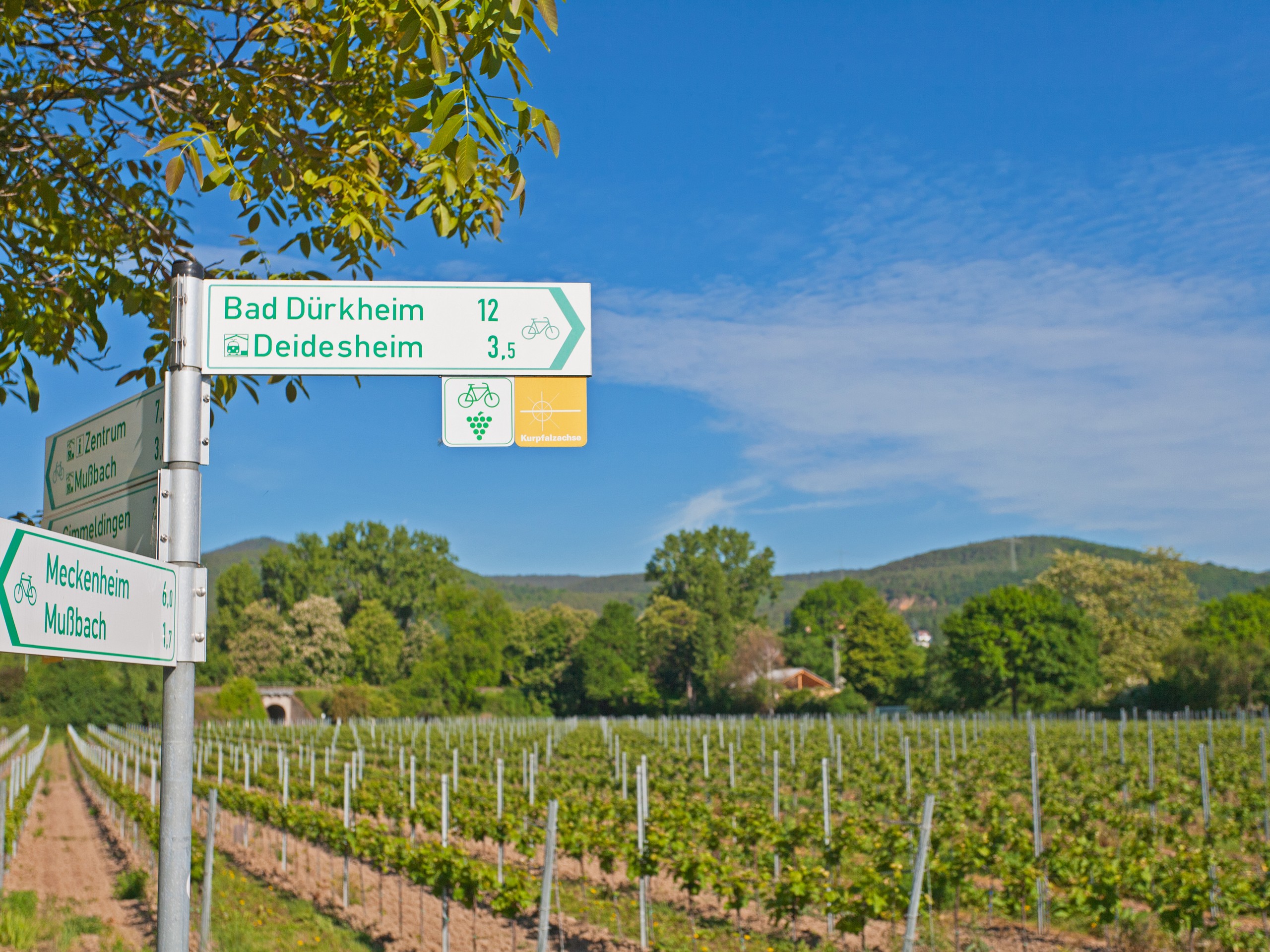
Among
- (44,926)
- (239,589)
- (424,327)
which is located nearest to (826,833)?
(44,926)

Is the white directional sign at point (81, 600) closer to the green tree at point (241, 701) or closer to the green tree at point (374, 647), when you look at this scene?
the green tree at point (241, 701)

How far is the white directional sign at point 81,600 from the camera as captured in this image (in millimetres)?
1777

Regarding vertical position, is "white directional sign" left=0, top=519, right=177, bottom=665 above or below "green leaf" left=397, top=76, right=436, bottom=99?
below

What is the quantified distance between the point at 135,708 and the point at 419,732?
84.1 ft

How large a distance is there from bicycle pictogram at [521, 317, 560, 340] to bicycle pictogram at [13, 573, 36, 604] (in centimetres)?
117

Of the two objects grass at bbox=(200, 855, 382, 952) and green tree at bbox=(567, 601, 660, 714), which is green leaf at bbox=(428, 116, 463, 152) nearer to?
grass at bbox=(200, 855, 382, 952)

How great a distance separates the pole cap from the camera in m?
2.30

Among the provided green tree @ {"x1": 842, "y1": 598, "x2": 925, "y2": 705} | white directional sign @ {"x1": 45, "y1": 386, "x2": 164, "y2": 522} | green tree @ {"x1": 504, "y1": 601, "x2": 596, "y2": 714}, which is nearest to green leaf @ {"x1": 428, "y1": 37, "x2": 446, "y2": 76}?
white directional sign @ {"x1": 45, "y1": 386, "x2": 164, "y2": 522}

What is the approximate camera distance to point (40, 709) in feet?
188

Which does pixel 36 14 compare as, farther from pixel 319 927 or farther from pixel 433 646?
pixel 433 646

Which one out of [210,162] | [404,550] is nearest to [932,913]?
[210,162]

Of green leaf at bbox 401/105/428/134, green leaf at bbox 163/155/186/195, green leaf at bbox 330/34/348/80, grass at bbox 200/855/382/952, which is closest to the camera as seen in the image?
green leaf at bbox 401/105/428/134

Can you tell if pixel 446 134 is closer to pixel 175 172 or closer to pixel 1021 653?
pixel 175 172

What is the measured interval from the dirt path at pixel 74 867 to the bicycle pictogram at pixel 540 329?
29.5 feet
